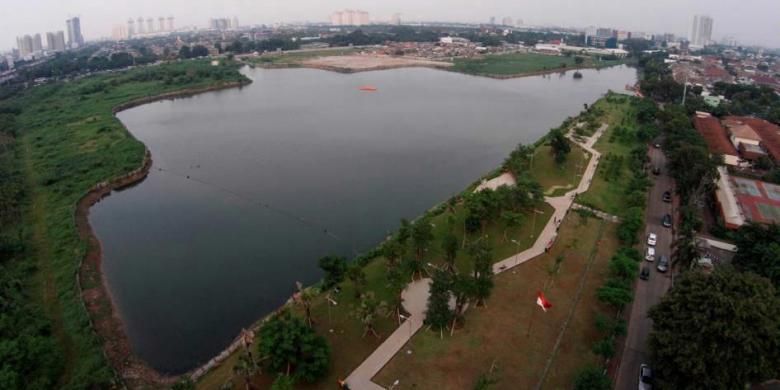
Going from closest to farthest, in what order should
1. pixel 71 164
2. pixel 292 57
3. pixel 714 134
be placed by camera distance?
1. pixel 71 164
2. pixel 714 134
3. pixel 292 57

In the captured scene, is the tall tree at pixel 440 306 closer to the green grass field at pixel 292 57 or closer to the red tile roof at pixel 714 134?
the red tile roof at pixel 714 134

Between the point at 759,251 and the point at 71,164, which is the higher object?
the point at 71,164

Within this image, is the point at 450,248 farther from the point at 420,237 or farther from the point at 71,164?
the point at 71,164

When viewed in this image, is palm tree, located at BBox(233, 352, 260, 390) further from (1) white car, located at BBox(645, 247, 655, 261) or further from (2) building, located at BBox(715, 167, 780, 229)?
(2) building, located at BBox(715, 167, 780, 229)

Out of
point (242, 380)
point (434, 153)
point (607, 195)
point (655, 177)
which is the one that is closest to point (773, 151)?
point (655, 177)

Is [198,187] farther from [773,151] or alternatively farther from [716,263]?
[773,151]

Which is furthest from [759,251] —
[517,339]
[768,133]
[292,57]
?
[292,57]
